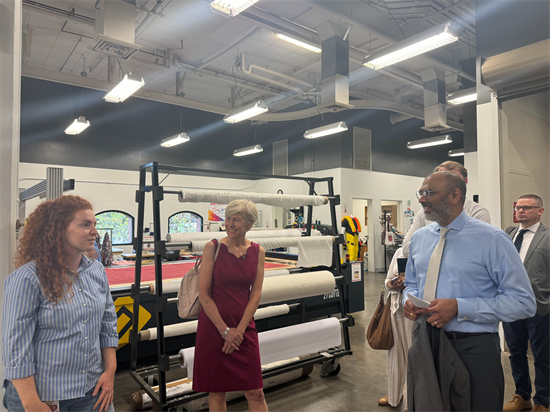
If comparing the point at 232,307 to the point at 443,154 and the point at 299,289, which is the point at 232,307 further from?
the point at 443,154

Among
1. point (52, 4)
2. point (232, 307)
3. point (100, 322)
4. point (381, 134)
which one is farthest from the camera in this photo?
point (381, 134)

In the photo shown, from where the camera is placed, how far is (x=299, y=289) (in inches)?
124

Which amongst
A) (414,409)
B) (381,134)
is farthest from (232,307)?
(381,134)

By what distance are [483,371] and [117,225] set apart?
10582 mm

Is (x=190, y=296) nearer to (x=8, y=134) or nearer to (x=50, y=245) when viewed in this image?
(x=50, y=245)

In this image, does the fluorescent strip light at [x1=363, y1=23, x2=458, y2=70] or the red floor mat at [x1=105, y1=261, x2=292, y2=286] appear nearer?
the red floor mat at [x1=105, y1=261, x2=292, y2=286]

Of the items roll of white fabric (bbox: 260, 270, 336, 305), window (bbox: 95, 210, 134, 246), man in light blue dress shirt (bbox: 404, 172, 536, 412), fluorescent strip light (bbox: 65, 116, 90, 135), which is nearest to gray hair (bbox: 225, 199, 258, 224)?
roll of white fabric (bbox: 260, 270, 336, 305)

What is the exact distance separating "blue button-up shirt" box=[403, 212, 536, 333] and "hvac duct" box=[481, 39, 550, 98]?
2.80 m

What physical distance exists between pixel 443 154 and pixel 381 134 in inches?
118

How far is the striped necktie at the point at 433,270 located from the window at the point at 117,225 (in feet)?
32.9

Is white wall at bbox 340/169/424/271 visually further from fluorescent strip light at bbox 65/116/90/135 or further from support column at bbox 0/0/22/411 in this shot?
support column at bbox 0/0/22/411

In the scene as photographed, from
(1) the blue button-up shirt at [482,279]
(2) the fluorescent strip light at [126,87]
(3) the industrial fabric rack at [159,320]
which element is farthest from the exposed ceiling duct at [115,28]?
(1) the blue button-up shirt at [482,279]

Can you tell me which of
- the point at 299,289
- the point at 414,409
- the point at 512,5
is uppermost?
the point at 512,5

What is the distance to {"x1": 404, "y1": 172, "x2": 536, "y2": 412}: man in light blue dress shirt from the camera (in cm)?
154
